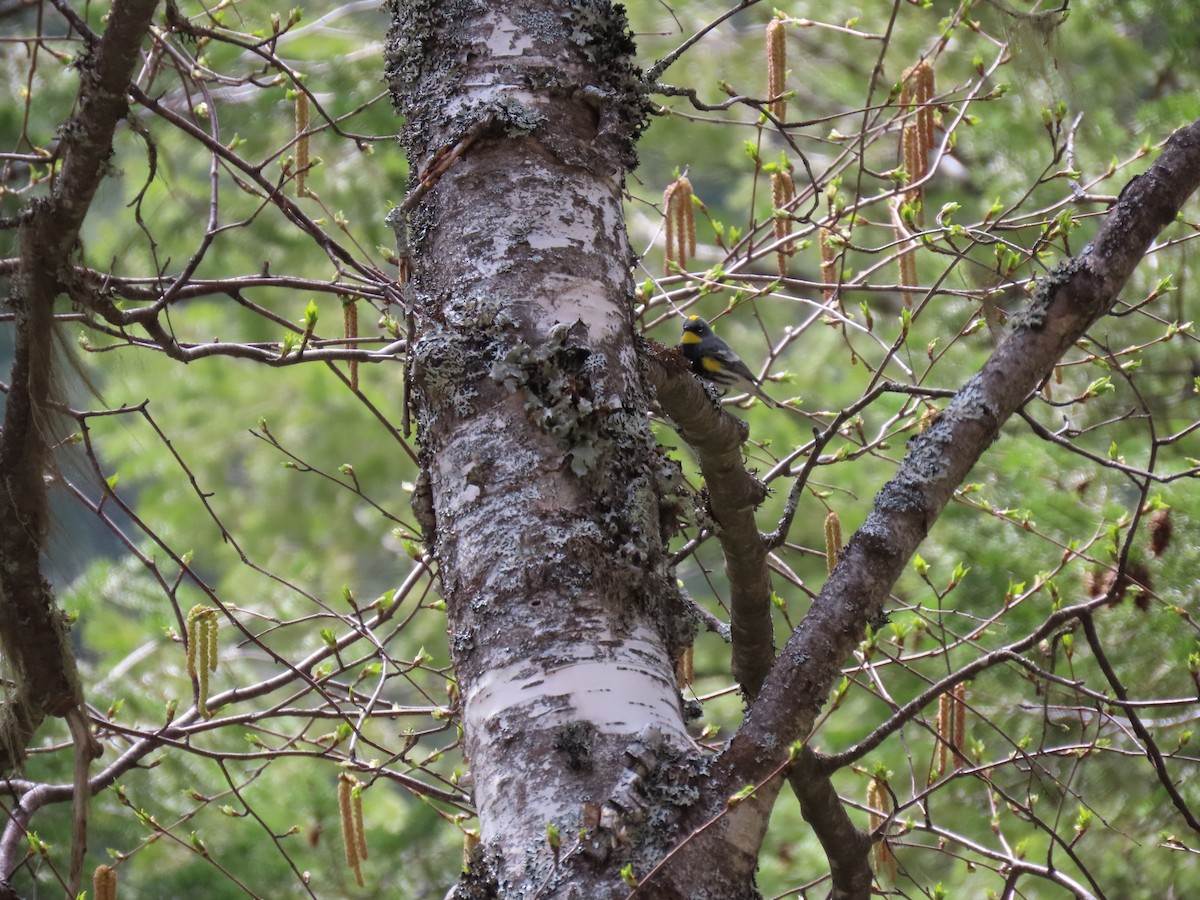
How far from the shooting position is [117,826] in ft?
15.8

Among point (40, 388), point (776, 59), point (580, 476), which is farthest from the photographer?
point (776, 59)

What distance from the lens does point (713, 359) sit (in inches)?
151

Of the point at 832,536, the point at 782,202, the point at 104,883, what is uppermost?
the point at 782,202

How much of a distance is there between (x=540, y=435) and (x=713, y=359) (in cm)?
250

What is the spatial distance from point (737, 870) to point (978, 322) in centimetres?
178

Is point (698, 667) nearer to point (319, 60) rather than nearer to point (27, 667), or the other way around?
point (319, 60)

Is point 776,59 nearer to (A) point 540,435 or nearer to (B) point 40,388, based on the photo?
(A) point 540,435

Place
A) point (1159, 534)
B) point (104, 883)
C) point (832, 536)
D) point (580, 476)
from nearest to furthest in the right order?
1. point (580, 476)
2. point (104, 883)
3. point (832, 536)
4. point (1159, 534)

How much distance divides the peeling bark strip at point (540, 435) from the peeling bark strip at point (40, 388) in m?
0.42

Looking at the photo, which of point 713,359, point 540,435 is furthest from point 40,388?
point 713,359

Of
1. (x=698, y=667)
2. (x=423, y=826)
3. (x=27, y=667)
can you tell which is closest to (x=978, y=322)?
(x=27, y=667)

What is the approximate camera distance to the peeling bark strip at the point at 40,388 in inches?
60.6

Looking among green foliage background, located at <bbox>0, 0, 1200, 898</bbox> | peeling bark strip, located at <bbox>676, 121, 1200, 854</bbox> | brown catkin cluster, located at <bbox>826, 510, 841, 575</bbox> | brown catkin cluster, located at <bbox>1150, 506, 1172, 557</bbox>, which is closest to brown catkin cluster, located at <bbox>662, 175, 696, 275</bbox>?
green foliage background, located at <bbox>0, 0, 1200, 898</bbox>

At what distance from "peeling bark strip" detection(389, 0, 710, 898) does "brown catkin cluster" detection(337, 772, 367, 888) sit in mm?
995
